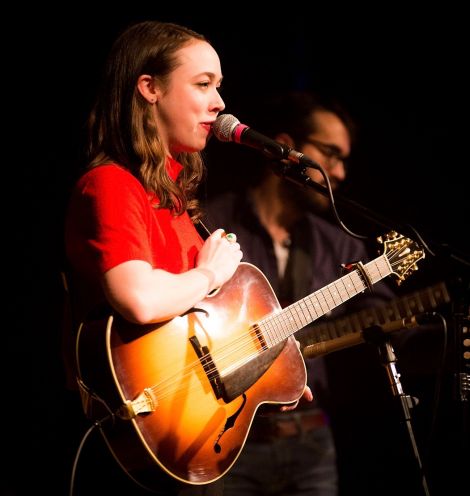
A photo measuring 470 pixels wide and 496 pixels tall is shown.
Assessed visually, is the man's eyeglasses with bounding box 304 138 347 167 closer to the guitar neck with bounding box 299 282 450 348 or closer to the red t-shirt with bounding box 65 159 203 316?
the guitar neck with bounding box 299 282 450 348

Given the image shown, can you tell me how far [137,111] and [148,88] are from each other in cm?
10

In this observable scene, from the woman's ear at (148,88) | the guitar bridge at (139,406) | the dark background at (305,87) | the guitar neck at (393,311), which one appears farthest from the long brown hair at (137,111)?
the dark background at (305,87)

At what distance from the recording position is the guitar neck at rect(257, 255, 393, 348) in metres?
2.07

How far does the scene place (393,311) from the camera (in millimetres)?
2023

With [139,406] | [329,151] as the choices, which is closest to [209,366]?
[139,406]

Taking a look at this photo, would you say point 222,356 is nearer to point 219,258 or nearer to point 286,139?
point 219,258

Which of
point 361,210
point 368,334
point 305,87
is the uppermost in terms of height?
point 305,87

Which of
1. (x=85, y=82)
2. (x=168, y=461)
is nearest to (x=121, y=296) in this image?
(x=168, y=461)

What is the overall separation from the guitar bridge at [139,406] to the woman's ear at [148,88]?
3.14 ft

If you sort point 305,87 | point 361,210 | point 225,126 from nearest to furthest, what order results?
point 361,210 → point 225,126 → point 305,87

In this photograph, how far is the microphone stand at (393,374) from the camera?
1.87m

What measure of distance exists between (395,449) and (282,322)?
1.83 metres

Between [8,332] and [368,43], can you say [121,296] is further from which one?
[368,43]

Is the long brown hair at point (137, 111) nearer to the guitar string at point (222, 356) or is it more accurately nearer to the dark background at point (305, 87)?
the guitar string at point (222, 356)
